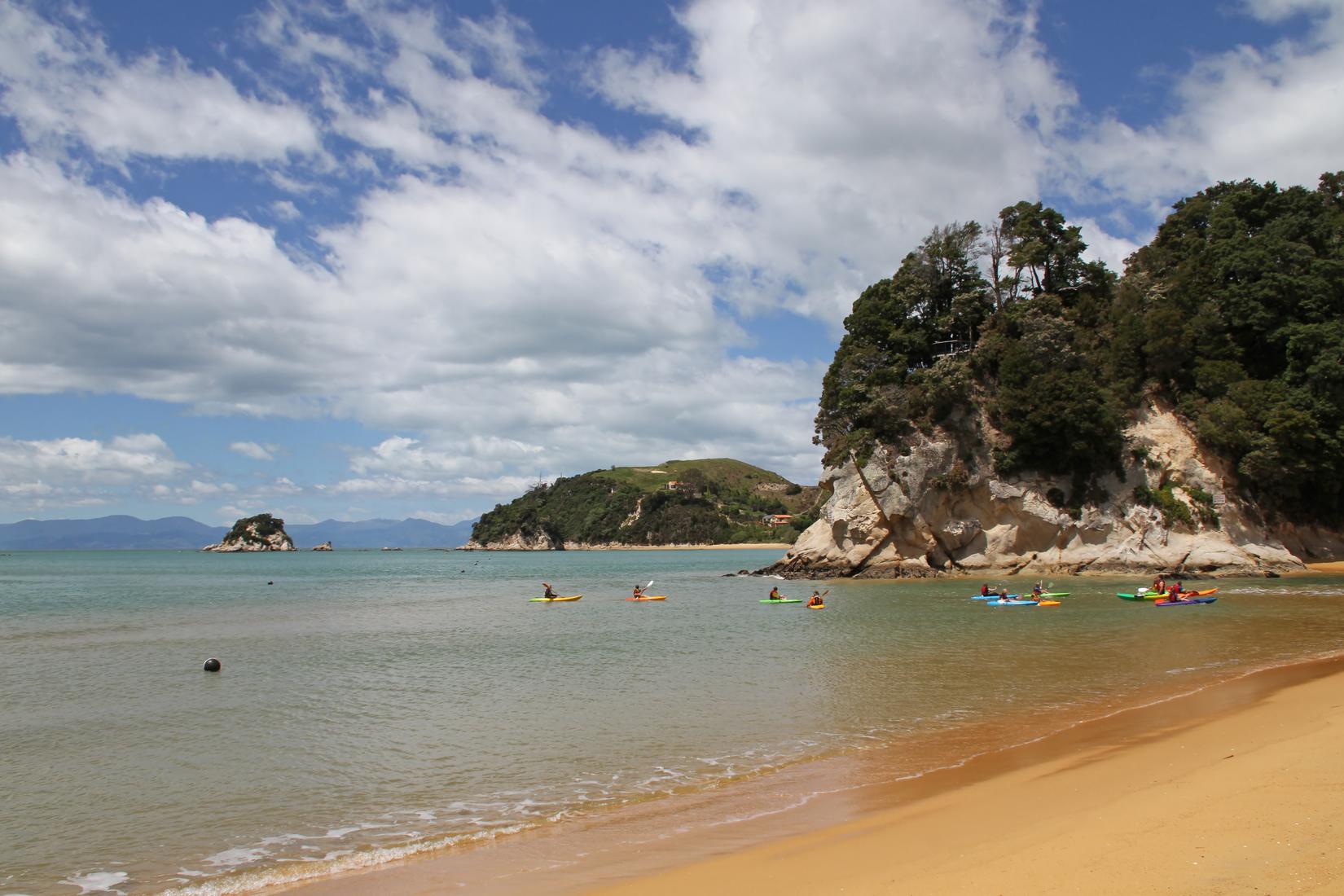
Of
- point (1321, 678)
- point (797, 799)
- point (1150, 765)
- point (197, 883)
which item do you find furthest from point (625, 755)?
point (1321, 678)

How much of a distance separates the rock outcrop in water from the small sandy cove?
4485 centimetres

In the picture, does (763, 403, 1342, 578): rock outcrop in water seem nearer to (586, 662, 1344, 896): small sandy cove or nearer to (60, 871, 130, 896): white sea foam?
(586, 662, 1344, 896): small sandy cove

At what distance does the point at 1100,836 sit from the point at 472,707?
513 inches

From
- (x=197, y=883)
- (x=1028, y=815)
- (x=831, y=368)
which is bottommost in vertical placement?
(x=197, y=883)

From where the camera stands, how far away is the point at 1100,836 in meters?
7.34

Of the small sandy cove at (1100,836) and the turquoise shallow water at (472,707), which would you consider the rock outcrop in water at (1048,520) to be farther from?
the small sandy cove at (1100,836)

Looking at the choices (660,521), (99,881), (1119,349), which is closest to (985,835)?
(99,881)

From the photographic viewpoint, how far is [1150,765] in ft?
33.6

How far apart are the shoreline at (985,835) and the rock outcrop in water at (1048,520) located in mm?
43976

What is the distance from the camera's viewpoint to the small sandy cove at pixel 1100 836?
20.6ft

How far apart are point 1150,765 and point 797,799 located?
4421 millimetres

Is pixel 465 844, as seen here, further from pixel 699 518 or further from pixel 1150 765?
pixel 699 518

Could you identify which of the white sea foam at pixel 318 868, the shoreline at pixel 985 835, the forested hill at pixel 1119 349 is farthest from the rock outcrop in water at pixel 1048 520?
the white sea foam at pixel 318 868

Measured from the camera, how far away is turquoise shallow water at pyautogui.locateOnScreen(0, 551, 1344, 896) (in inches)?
404
